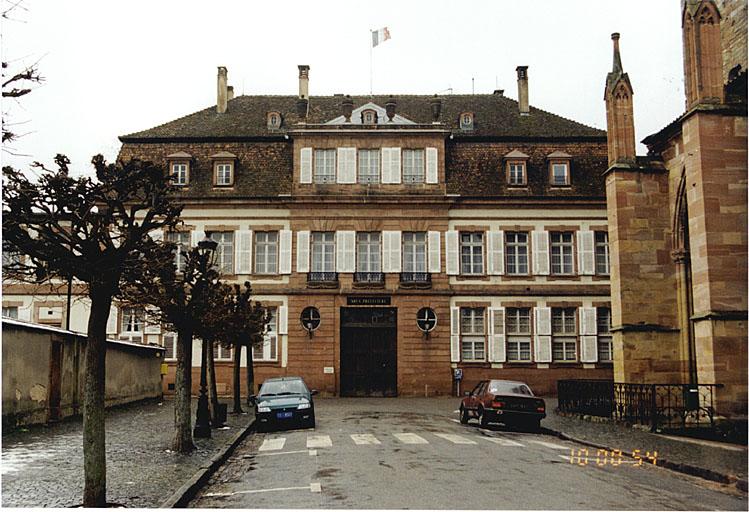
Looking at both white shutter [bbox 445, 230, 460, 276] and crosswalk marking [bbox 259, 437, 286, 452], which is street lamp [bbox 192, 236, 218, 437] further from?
white shutter [bbox 445, 230, 460, 276]

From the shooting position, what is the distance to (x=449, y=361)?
3922 centimetres

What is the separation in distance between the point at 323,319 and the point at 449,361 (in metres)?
5.76

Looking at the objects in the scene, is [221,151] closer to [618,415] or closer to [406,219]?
[406,219]

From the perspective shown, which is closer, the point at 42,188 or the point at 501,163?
the point at 42,188

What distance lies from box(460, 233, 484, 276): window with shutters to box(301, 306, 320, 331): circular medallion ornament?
6687 millimetres

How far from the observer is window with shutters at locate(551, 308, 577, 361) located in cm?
3975

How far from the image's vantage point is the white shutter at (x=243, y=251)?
39906mm

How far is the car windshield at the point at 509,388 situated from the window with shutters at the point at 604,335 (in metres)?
18.2

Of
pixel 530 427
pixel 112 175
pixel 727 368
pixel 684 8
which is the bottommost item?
pixel 530 427

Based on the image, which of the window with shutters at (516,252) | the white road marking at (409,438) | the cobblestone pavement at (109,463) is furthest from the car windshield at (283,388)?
the window with shutters at (516,252)

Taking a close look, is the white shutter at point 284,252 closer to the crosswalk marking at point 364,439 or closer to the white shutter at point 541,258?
the white shutter at point 541,258

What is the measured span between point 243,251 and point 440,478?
29381 millimetres

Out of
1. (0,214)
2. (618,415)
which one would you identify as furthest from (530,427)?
(0,214)

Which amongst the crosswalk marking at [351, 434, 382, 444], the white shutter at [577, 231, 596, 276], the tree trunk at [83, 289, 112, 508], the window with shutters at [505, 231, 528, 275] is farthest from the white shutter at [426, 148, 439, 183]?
the tree trunk at [83, 289, 112, 508]
